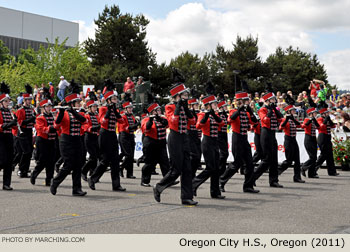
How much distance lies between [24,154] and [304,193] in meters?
7.77

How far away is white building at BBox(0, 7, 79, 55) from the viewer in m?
85.4

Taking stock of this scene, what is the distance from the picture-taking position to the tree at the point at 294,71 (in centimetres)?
6016

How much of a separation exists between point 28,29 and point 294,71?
51399 mm

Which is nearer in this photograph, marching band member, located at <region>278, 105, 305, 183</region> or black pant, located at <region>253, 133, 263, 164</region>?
marching band member, located at <region>278, 105, 305, 183</region>

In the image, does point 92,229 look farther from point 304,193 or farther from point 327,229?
point 304,193

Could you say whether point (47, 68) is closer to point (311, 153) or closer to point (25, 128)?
point (25, 128)

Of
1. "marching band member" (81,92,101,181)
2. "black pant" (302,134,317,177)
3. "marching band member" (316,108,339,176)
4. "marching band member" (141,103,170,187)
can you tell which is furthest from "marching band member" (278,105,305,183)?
"marching band member" (81,92,101,181)

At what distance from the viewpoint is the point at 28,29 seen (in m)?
88.6

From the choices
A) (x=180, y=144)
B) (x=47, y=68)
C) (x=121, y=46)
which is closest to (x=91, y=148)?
(x=180, y=144)

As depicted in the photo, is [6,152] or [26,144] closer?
[6,152]

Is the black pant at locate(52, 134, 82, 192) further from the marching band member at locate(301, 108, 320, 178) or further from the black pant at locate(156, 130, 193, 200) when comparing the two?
the marching band member at locate(301, 108, 320, 178)

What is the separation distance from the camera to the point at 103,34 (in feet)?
150

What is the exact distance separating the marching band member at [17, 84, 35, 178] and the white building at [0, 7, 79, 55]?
244ft

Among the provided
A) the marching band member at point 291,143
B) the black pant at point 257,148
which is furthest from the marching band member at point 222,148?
the black pant at point 257,148
